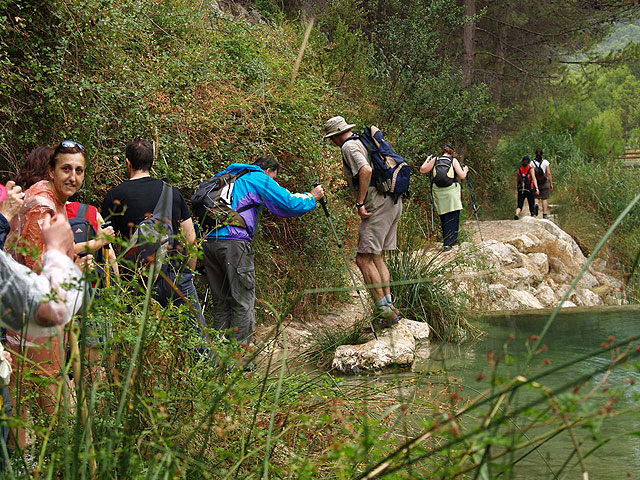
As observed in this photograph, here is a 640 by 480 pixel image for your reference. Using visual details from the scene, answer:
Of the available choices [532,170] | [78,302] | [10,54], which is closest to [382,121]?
[532,170]

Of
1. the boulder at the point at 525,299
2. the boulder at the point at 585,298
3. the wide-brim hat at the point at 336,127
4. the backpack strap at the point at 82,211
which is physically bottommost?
the boulder at the point at 585,298

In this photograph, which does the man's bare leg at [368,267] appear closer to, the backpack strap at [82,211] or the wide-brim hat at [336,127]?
the wide-brim hat at [336,127]

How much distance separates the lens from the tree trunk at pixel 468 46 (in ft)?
57.3

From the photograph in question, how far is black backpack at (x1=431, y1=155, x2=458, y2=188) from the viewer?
11.5m

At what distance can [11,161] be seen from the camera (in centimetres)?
607

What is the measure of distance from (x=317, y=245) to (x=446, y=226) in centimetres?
412

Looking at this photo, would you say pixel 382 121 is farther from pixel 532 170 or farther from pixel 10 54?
pixel 10 54

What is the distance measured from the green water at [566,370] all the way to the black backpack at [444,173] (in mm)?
3261

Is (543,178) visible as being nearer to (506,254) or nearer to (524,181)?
(524,181)

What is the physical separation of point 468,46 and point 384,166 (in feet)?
40.9

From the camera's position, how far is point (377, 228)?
6.96 meters

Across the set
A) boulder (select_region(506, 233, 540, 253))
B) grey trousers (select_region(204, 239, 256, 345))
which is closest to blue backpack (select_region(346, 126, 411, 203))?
grey trousers (select_region(204, 239, 256, 345))

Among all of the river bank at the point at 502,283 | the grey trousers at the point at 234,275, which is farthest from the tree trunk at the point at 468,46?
the grey trousers at the point at 234,275

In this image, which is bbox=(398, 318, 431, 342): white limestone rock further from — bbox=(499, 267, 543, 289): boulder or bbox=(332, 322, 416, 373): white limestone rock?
bbox=(499, 267, 543, 289): boulder
